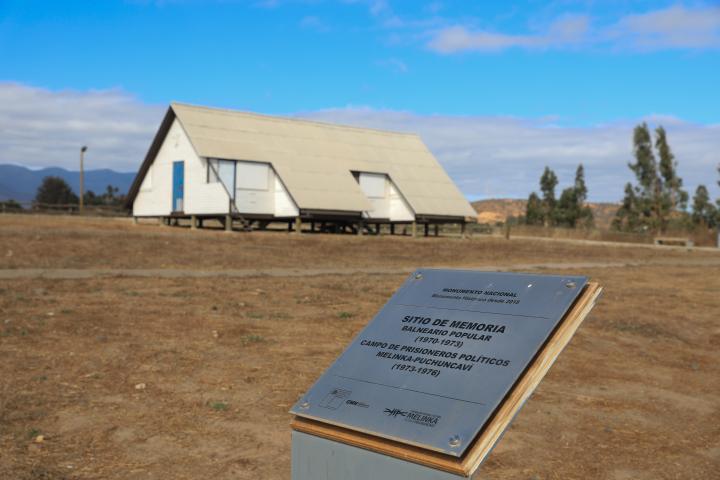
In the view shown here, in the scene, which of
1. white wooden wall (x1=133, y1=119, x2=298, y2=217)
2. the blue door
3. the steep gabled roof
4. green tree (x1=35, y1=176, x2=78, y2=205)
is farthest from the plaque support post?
green tree (x1=35, y1=176, x2=78, y2=205)

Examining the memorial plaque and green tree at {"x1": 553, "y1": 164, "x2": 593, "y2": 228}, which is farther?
green tree at {"x1": 553, "y1": 164, "x2": 593, "y2": 228}

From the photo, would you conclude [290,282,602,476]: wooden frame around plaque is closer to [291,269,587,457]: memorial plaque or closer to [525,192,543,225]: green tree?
[291,269,587,457]: memorial plaque

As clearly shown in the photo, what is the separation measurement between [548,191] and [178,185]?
47690 mm

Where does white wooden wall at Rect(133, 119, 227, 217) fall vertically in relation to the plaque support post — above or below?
above

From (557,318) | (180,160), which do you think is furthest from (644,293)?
(180,160)

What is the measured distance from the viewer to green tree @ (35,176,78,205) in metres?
86.4

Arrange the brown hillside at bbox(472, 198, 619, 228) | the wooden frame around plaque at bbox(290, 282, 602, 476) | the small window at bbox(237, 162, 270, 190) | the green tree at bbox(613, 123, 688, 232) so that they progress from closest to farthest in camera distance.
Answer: the wooden frame around plaque at bbox(290, 282, 602, 476) < the small window at bbox(237, 162, 270, 190) < the green tree at bbox(613, 123, 688, 232) < the brown hillside at bbox(472, 198, 619, 228)

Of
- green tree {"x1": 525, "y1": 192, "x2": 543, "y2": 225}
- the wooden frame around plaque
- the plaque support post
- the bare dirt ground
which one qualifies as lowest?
the bare dirt ground

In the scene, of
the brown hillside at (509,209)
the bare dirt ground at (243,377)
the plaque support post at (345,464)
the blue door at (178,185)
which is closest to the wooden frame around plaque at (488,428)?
the plaque support post at (345,464)

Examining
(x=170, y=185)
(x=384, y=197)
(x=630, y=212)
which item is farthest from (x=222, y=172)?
(x=630, y=212)

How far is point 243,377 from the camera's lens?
28.0 ft

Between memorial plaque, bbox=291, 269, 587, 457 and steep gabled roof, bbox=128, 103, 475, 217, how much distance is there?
29858 mm

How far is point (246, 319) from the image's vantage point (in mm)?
12133

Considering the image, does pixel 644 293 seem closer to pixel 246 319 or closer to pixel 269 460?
pixel 246 319
